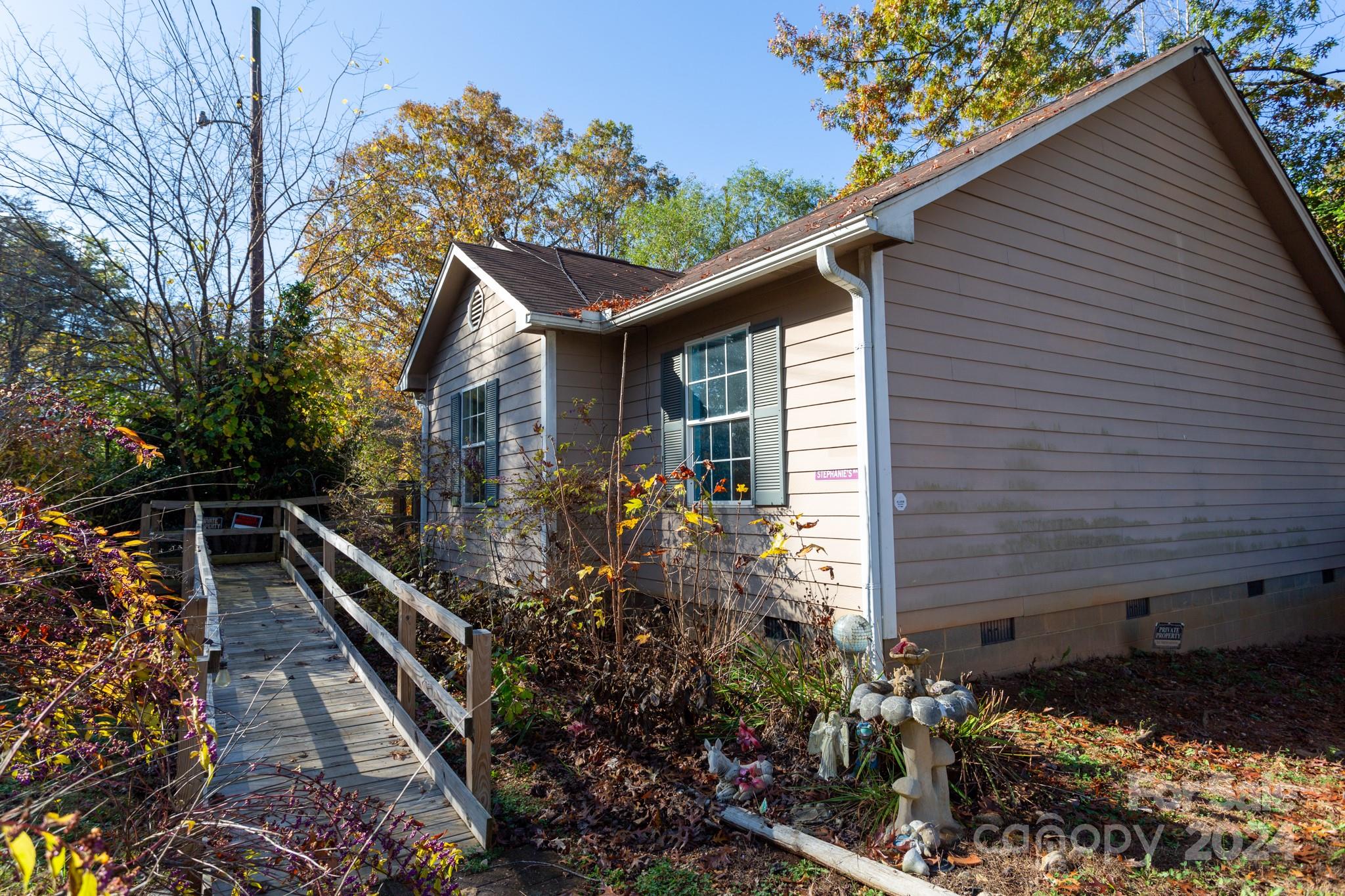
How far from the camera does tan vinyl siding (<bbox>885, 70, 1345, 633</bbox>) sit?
621cm

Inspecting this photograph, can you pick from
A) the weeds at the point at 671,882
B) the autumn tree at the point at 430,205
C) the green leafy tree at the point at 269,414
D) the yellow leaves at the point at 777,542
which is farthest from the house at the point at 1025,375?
the autumn tree at the point at 430,205

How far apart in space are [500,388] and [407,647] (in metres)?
4.83

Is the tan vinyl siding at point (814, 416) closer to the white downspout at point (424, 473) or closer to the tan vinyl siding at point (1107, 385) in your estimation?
the tan vinyl siding at point (1107, 385)

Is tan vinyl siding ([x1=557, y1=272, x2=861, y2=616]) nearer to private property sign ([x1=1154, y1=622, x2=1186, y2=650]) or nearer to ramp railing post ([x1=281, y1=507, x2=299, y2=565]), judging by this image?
private property sign ([x1=1154, y1=622, x2=1186, y2=650])

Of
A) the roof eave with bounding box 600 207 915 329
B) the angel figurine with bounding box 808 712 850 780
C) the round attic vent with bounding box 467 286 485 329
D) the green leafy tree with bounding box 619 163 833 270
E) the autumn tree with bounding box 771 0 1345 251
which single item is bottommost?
the angel figurine with bounding box 808 712 850 780

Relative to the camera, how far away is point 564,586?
6738 mm

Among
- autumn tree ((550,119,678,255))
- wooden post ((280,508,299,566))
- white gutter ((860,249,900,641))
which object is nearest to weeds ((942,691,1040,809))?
white gutter ((860,249,900,641))

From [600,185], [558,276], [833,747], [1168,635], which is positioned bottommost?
[833,747]

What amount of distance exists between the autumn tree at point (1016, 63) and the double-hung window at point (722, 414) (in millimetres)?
10179

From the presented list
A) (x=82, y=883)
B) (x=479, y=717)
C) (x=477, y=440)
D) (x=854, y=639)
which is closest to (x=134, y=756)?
(x=479, y=717)

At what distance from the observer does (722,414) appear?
7188mm

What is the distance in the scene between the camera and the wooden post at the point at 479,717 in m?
4.12

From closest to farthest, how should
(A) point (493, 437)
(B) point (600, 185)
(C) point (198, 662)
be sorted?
(C) point (198, 662), (A) point (493, 437), (B) point (600, 185)

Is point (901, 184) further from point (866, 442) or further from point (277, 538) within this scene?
point (277, 538)
